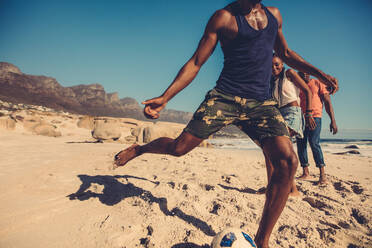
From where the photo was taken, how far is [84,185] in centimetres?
304

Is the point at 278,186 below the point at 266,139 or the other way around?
below

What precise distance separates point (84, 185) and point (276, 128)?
9.09 feet

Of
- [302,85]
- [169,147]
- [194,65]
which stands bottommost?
Answer: [169,147]

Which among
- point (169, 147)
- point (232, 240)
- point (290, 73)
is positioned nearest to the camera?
point (232, 240)

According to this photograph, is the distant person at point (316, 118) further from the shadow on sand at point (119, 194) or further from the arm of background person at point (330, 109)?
the shadow on sand at point (119, 194)

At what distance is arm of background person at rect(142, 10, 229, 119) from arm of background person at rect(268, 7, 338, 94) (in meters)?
0.68

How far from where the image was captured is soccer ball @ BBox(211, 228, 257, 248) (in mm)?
1468

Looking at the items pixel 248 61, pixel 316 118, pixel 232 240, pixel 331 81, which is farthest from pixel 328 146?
pixel 232 240

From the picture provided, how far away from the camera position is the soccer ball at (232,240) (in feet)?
Answer: 4.82

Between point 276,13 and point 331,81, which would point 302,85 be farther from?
point 276,13

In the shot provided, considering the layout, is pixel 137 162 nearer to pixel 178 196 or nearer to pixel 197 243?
pixel 178 196

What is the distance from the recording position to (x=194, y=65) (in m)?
1.86

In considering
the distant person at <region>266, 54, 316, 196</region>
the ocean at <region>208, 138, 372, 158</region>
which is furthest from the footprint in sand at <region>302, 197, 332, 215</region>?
the ocean at <region>208, 138, 372, 158</region>

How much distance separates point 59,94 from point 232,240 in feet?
295
